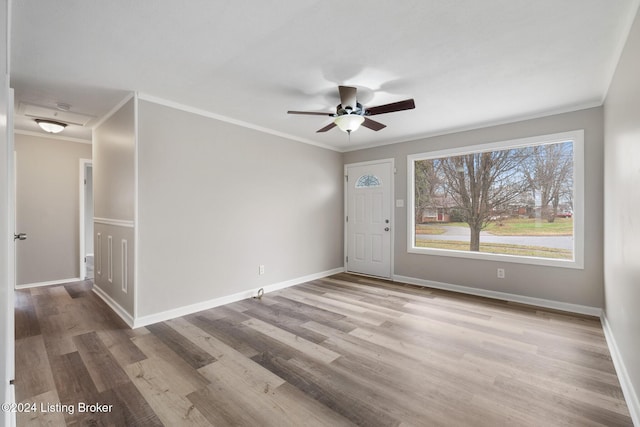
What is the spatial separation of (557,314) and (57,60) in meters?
5.50

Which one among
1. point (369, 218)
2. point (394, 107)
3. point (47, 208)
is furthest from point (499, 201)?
point (47, 208)

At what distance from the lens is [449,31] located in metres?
1.97

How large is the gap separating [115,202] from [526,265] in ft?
17.0

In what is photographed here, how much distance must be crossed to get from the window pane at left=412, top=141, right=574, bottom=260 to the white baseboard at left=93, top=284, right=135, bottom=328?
4.01 meters

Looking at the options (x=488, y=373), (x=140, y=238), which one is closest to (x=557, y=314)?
(x=488, y=373)

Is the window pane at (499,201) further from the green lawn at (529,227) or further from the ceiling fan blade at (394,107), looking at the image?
the ceiling fan blade at (394,107)

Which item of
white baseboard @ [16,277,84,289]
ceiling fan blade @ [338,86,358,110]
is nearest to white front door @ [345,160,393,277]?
ceiling fan blade @ [338,86,358,110]

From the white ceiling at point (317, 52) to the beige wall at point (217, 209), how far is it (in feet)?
1.58

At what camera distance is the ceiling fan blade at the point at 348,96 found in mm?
2773

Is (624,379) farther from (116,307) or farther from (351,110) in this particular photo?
(116,307)

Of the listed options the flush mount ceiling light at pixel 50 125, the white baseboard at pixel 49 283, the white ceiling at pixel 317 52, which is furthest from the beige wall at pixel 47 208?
the white ceiling at pixel 317 52

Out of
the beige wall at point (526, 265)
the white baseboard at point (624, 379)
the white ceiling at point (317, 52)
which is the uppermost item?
the white ceiling at point (317, 52)

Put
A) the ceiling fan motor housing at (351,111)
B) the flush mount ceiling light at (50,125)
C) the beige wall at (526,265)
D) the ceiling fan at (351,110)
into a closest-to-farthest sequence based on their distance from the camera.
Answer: the ceiling fan at (351,110) < the ceiling fan motor housing at (351,111) < the beige wall at (526,265) < the flush mount ceiling light at (50,125)

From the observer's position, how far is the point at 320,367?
2270 millimetres
